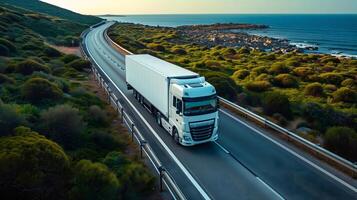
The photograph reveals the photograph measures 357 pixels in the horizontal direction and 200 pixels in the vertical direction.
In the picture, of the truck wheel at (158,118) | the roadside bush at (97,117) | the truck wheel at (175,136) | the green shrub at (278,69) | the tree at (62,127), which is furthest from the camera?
the green shrub at (278,69)

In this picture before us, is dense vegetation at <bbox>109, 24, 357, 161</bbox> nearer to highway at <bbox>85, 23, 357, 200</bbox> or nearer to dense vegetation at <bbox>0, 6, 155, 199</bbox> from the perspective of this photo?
highway at <bbox>85, 23, 357, 200</bbox>

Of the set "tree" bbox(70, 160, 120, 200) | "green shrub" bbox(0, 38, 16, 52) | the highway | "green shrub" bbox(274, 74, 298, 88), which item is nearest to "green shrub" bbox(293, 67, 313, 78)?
"green shrub" bbox(274, 74, 298, 88)

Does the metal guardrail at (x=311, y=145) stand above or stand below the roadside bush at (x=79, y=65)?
below

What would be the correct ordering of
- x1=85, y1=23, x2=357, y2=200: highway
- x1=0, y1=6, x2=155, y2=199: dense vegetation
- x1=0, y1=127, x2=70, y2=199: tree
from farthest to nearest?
1. x1=85, y1=23, x2=357, y2=200: highway
2. x1=0, y1=6, x2=155, y2=199: dense vegetation
3. x1=0, y1=127, x2=70, y2=199: tree

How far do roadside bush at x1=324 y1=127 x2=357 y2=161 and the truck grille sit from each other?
600cm

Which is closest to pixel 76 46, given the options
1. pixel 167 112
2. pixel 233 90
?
pixel 233 90

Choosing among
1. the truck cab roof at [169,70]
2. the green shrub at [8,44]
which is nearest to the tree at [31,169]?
the truck cab roof at [169,70]

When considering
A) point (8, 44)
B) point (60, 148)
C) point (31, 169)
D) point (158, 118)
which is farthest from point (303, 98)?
point (8, 44)

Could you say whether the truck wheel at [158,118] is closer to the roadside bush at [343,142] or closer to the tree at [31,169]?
the tree at [31,169]

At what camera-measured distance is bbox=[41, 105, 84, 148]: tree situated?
15.3m

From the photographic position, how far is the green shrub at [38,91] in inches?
799

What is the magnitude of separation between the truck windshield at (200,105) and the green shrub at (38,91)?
9774 millimetres

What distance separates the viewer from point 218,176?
1395 centimetres

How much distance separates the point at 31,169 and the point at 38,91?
11912mm
